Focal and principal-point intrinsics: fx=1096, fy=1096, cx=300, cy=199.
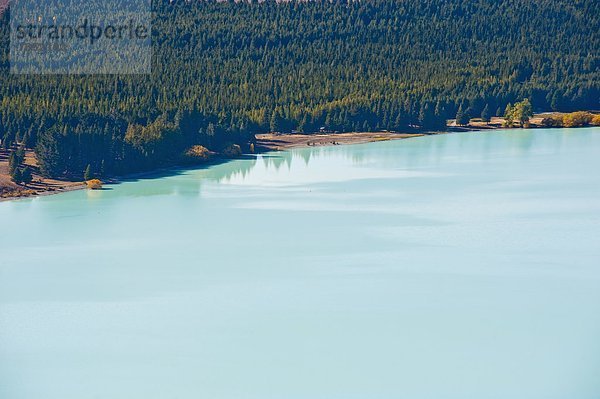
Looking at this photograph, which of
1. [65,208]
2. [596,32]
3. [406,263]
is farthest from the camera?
[596,32]

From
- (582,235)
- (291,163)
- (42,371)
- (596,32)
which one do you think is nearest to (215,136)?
(291,163)

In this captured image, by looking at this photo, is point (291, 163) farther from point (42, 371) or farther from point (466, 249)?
point (42, 371)

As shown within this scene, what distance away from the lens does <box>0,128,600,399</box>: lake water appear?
3544 cm

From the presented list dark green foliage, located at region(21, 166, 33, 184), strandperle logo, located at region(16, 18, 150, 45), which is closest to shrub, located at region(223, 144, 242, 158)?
dark green foliage, located at region(21, 166, 33, 184)

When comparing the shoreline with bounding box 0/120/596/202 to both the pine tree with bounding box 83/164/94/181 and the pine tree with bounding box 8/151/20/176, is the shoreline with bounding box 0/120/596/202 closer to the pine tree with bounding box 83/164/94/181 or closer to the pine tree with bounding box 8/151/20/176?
the pine tree with bounding box 83/164/94/181

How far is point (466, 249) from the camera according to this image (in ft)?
174

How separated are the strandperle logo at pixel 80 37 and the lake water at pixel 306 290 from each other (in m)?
41.2

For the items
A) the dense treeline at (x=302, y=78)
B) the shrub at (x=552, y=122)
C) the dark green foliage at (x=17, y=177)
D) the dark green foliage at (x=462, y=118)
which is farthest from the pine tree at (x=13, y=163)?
the shrub at (x=552, y=122)

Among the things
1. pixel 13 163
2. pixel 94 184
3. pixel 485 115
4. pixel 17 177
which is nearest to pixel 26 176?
pixel 17 177

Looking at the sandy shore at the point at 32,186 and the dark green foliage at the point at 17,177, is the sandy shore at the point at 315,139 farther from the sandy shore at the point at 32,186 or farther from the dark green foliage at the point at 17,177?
the dark green foliage at the point at 17,177

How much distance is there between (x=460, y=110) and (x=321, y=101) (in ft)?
49.3

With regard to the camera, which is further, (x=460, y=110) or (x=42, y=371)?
(x=460, y=110)

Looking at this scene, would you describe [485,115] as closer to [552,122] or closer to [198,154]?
[552,122]

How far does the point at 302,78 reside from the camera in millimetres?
121688
